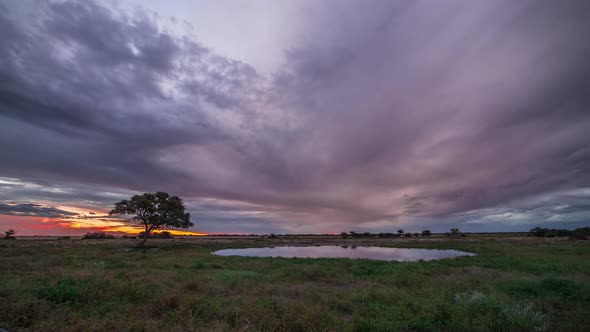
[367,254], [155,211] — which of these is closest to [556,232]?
[367,254]

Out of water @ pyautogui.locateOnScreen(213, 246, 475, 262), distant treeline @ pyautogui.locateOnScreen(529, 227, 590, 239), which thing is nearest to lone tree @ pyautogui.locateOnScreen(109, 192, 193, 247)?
water @ pyautogui.locateOnScreen(213, 246, 475, 262)

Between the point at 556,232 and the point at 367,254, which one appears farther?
the point at 556,232

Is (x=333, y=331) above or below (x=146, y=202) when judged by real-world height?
below

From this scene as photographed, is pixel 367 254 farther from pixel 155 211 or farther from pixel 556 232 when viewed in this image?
pixel 556 232

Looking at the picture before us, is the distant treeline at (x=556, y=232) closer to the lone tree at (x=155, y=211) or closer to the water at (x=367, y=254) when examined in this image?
the water at (x=367, y=254)

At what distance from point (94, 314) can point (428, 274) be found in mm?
24809

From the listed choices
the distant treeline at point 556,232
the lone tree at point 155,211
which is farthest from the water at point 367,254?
the distant treeline at point 556,232

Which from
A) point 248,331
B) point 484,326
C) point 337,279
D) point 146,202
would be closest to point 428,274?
point 337,279

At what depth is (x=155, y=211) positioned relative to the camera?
58469 millimetres

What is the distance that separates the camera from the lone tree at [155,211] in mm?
55438

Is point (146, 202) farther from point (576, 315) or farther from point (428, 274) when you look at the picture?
point (576, 315)

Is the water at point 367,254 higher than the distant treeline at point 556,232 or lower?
lower

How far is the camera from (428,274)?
24.5 metres

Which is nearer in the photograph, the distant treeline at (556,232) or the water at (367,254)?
the water at (367,254)
